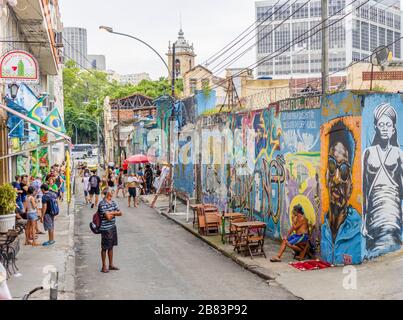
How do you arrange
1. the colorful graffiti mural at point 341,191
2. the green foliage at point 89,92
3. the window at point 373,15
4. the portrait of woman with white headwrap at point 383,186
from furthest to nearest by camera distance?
1. the window at point 373,15
2. the green foliage at point 89,92
3. the portrait of woman with white headwrap at point 383,186
4. the colorful graffiti mural at point 341,191

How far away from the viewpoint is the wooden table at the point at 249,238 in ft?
46.3

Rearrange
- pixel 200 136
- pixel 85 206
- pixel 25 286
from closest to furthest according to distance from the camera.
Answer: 1. pixel 25 286
2. pixel 200 136
3. pixel 85 206

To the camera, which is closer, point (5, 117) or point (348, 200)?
point (348, 200)

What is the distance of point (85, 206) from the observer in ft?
93.1

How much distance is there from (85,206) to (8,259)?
16.7 m

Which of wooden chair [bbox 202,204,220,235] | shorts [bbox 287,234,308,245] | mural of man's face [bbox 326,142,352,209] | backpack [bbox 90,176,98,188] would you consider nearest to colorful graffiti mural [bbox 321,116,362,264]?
mural of man's face [bbox 326,142,352,209]

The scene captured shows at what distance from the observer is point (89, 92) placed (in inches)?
5822

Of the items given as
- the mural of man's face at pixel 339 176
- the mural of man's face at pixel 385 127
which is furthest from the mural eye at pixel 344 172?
the mural of man's face at pixel 385 127

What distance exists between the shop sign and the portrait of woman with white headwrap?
1033cm

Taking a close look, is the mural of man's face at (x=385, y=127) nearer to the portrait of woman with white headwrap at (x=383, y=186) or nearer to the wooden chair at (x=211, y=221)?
the portrait of woman with white headwrap at (x=383, y=186)

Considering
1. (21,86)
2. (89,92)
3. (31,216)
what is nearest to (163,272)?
(31,216)

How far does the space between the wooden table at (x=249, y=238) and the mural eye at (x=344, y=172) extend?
8.60ft
